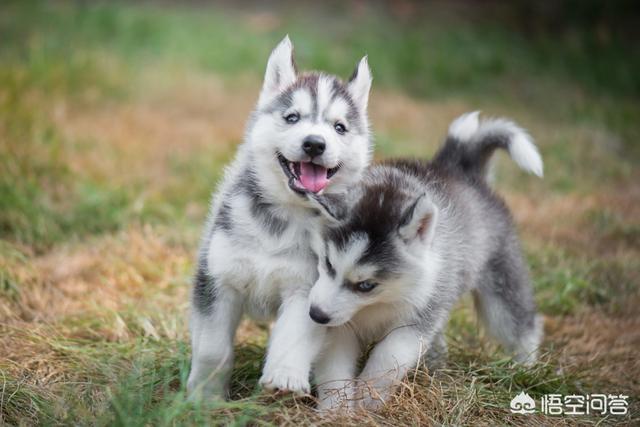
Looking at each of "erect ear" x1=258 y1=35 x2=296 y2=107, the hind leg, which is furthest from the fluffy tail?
"erect ear" x1=258 y1=35 x2=296 y2=107

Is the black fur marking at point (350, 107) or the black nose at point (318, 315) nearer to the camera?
the black nose at point (318, 315)

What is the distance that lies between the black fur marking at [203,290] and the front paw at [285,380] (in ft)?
1.60

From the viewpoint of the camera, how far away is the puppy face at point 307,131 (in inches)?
139

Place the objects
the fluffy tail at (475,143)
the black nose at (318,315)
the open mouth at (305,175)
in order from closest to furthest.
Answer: the black nose at (318,315) < the open mouth at (305,175) < the fluffy tail at (475,143)

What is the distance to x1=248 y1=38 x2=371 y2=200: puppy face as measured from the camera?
3525 millimetres

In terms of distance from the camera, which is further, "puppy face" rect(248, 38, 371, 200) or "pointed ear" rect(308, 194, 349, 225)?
"puppy face" rect(248, 38, 371, 200)

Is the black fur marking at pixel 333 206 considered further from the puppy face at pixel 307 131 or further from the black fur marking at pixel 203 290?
the black fur marking at pixel 203 290

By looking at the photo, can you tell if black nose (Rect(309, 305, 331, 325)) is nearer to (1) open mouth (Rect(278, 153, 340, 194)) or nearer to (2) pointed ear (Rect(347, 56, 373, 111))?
(1) open mouth (Rect(278, 153, 340, 194))

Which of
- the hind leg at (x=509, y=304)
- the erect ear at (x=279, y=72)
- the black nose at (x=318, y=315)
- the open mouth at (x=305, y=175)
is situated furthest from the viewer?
the hind leg at (x=509, y=304)

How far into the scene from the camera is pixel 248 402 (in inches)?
130

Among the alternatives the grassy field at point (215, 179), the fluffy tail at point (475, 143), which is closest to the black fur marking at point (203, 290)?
the grassy field at point (215, 179)

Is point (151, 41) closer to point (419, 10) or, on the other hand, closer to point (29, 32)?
point (29, 32)

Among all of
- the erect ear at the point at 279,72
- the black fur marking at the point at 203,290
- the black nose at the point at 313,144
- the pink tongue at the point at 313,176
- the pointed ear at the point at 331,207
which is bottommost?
the black fur marking at the point at 203,290

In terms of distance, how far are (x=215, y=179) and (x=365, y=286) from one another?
13.0ft
